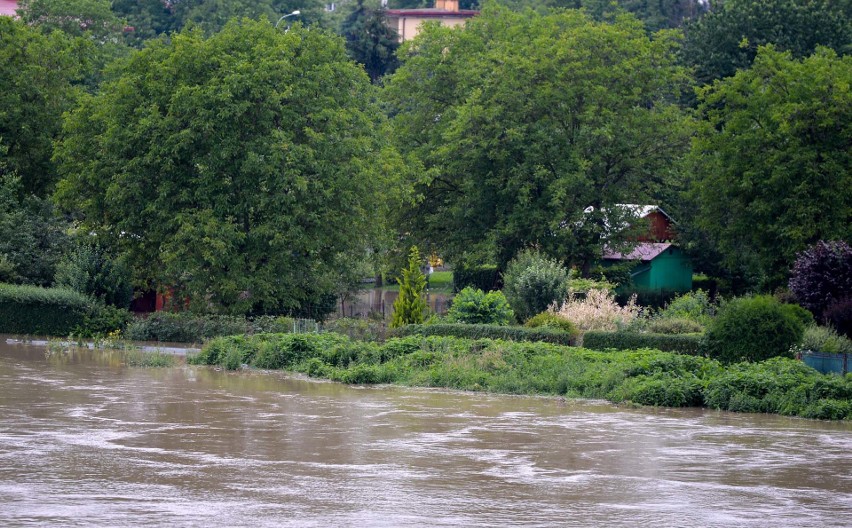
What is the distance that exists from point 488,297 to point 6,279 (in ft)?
65.1

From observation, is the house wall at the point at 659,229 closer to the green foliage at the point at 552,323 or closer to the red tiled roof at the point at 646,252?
the red tiled roof at the point at 646,252

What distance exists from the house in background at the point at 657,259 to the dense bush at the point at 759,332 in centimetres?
2350

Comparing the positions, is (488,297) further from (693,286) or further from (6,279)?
(693,286)

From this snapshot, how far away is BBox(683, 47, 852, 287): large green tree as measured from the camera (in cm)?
4375

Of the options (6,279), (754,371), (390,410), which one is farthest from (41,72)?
(754,371)

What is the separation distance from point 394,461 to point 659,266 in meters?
37.1

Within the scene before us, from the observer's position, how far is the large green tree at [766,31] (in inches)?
2323

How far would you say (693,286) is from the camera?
5684 centimetres

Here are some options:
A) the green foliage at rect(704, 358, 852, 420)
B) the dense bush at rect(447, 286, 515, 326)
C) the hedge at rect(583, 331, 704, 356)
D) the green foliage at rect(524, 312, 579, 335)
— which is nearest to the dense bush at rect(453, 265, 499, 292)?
the dense bush at rect(447, 286, 515, 326)

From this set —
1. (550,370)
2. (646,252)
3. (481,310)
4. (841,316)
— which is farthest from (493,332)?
(646,252)

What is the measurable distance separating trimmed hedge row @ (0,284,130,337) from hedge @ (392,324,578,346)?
11.6 metres

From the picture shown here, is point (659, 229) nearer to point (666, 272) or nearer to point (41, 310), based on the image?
point (666, 272)

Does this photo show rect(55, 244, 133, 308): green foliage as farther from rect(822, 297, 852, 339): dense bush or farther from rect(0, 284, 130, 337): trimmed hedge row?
rect(822, 297, 852, 339): dense bush

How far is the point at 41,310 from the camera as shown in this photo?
41094 mm
